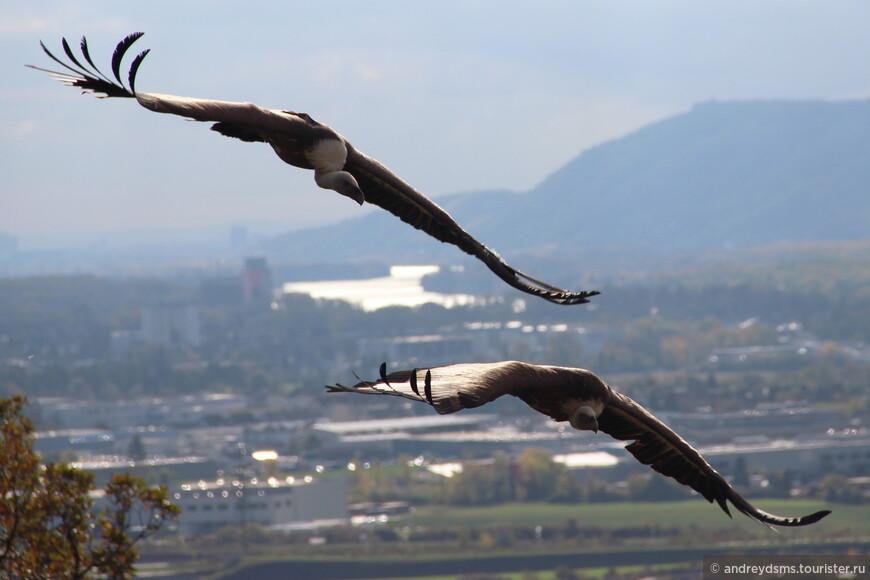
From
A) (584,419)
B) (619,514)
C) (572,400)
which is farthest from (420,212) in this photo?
(619,514)

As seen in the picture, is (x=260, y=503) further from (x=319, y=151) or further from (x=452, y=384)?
(x=452, y=384)

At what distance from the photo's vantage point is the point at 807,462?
2131 inches

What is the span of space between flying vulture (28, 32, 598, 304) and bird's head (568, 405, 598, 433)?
1.54 feet

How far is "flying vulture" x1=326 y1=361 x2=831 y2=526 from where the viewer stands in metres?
4.79

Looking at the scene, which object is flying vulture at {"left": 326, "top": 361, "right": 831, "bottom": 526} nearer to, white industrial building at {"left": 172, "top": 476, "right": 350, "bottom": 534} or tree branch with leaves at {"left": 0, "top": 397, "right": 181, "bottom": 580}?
tree branch with leaves at {"left": 0, "top": 397, "right": 181, "bottom": 580}

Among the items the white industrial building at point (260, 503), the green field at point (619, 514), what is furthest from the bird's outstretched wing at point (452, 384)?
the white industrial building at point (260, 503)

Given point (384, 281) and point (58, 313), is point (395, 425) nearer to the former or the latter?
point (58, 313)

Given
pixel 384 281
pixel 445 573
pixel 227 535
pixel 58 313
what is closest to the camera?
pixel 445 573

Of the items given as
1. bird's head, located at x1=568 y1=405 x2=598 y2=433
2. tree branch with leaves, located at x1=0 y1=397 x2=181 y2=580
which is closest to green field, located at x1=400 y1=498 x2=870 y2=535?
tree branch with leaves, located at x1=0 y1=397 x2=181 y2=580

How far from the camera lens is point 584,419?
17.6 ft

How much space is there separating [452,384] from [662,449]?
1.43m

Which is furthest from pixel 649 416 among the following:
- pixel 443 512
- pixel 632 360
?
pixel 632 360

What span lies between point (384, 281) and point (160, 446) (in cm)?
7844

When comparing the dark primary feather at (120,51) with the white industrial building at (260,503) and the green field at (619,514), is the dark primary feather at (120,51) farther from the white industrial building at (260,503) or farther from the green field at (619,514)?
the white industrial building at (260,503)
